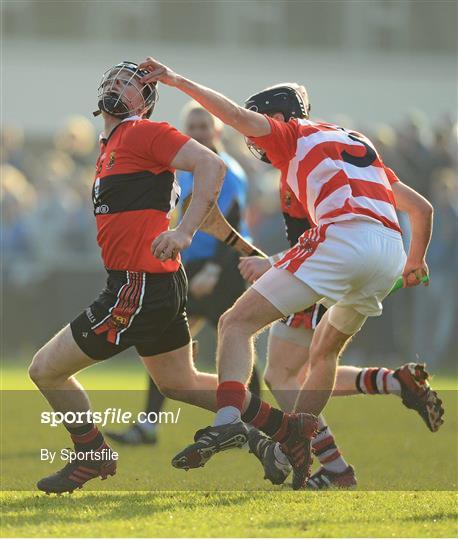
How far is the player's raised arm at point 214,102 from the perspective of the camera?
739 cm

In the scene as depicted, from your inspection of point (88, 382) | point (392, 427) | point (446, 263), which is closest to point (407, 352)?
point (446, 263)

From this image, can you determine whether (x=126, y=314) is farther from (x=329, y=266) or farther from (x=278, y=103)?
(x=278, y=103)

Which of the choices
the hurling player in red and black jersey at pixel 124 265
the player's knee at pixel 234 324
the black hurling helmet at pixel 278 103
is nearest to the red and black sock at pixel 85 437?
the hurling player in red and black jersey at pixel 124 265

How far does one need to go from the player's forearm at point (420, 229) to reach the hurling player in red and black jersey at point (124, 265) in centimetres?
140

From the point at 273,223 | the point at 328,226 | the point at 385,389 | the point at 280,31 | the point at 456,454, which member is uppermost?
the point at 328,226

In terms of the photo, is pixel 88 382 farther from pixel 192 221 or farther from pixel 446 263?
pixel 192 221

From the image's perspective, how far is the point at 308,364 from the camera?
898 cm

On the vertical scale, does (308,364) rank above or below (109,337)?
below

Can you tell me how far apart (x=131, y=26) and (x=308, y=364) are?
79.1ft

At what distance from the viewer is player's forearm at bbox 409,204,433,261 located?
26.9ft

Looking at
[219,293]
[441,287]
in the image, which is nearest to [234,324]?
[219,293]

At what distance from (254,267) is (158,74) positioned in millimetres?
1300

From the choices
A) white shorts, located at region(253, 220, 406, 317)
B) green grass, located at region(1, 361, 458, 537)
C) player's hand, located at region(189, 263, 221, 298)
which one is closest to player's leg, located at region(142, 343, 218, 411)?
green grass, located at region(1, 361, 458, 537)

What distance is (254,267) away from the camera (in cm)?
811
